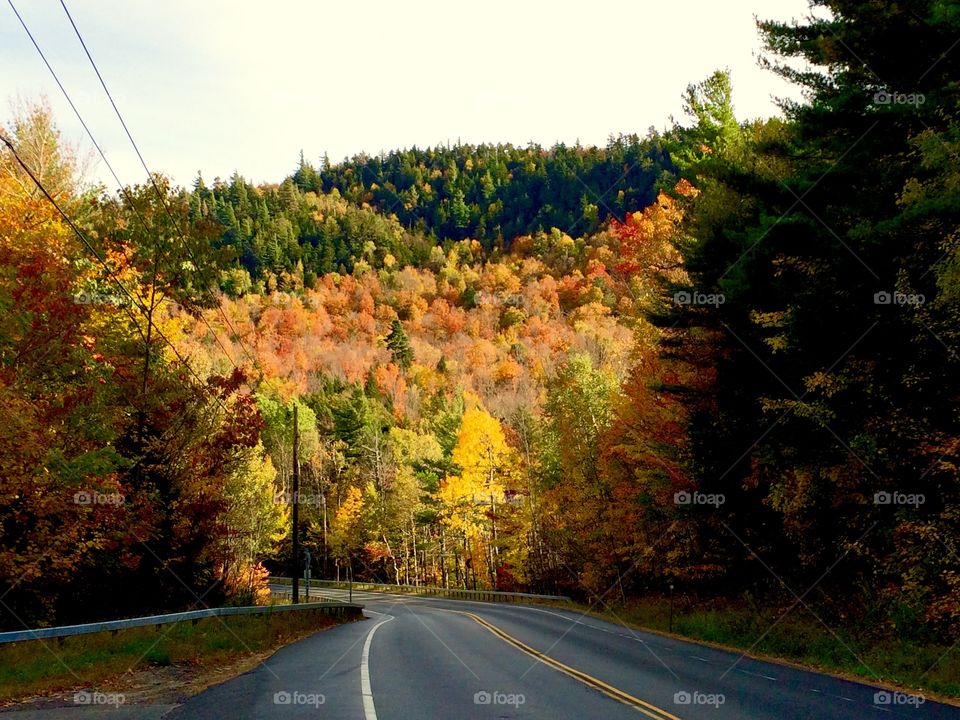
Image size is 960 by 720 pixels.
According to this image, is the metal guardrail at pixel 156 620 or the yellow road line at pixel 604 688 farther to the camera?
the metal guardrail at pixel 156 620

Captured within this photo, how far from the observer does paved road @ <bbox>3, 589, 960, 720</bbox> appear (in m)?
10.5

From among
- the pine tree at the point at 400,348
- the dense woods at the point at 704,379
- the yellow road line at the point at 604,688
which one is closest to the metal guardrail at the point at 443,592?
the dense woods at the point at 704,379

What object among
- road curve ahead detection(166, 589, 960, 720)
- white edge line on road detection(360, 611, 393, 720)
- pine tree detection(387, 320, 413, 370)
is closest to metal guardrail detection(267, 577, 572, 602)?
road curve ahead detection(166, 589, 960, 720)

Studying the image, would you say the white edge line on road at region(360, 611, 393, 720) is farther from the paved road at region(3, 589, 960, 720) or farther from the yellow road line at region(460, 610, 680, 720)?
the yellow road line at region(460, 610, 680, 720)

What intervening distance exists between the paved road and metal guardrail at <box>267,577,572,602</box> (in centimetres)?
2977

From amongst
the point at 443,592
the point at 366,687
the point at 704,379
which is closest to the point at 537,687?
the point at 366,687

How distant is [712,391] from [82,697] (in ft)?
65.5

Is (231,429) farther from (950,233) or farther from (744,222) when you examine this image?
(950,233)

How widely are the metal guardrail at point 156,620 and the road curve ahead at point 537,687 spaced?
6.72 ft

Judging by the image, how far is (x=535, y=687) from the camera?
12.8 metres

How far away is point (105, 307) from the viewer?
80.8 ft

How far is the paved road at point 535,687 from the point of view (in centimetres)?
1055

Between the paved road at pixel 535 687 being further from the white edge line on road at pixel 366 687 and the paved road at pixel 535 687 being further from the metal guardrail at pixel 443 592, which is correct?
the metal guardrail at pixel 443 592

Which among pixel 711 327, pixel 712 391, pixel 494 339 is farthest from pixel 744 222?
pixel 494 339
